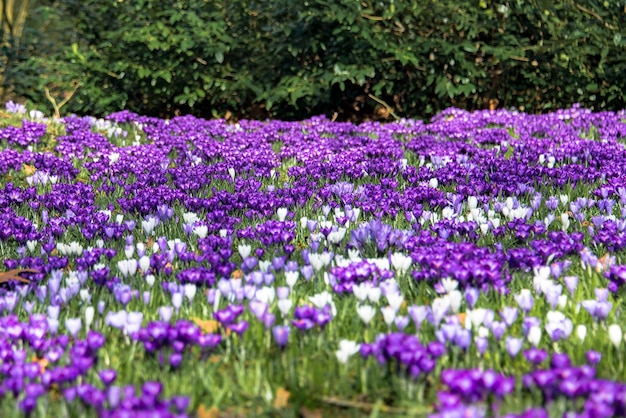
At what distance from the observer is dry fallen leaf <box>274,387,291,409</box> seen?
87.4 inches

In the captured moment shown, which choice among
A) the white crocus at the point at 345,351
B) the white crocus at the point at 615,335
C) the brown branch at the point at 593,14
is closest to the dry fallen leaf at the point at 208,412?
the white crocus at the point at 345,351

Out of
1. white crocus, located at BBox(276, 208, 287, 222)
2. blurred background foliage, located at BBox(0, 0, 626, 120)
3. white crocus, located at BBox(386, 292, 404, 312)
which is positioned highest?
blurred background foliage, located at BBox(0, 0, 626, 120)

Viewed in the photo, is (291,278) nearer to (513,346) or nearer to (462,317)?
(462,317)

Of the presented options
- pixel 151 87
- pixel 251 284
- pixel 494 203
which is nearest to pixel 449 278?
pixel 251 284

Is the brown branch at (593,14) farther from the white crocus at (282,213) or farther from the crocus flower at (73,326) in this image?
the crocus flower at (73,326)

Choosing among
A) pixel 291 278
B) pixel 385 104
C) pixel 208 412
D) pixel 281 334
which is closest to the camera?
pixel 208 412

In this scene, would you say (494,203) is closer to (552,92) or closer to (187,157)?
(187,157)

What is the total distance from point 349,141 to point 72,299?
485 centimetres

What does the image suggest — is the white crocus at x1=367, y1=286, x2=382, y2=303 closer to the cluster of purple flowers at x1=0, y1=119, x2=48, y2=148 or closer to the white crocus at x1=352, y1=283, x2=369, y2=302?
the white crocus at x1=352, y1=283, x2=369, y2=302

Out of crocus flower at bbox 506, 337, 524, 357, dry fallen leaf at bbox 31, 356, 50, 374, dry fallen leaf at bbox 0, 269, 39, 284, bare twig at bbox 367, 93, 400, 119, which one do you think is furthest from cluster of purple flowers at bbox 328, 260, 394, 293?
bare twig at bbox 367, 93, 400, 119

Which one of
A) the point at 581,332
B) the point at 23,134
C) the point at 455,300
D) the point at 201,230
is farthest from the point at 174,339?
the point at 23,134

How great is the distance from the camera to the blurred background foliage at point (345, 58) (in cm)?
1016

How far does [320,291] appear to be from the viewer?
314 centimetres

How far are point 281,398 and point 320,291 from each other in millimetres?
941
